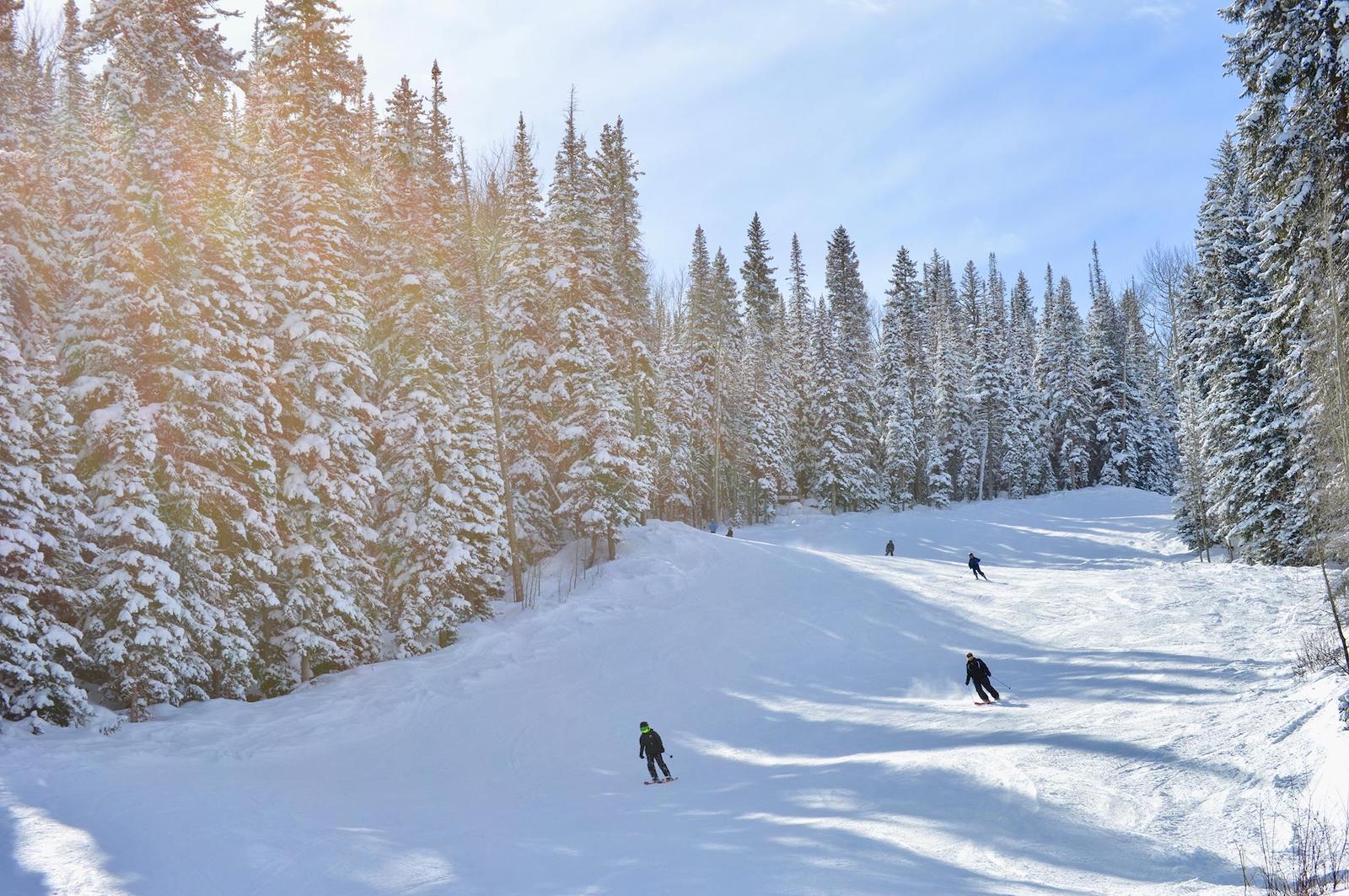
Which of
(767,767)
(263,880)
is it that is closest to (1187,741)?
(767,767)

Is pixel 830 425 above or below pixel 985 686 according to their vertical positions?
above

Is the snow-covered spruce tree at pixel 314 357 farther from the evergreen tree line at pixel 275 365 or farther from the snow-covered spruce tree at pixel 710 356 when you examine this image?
the snow-covered spruce tree at pixel 710 356

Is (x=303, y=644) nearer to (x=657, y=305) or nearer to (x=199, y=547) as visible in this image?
(x=199, y=547)

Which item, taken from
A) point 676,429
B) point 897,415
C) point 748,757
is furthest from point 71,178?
point 897,415

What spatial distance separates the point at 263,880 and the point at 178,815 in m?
2.80

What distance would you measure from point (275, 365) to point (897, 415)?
47.2m

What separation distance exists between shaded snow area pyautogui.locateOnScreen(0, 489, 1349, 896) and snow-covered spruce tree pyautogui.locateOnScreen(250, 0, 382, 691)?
6.41ft

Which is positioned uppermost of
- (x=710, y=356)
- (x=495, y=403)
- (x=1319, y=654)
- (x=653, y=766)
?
(x=710, y=356)

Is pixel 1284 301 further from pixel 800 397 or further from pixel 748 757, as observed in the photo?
pixel 800 397

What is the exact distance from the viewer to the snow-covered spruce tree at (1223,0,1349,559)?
14164 millimetres

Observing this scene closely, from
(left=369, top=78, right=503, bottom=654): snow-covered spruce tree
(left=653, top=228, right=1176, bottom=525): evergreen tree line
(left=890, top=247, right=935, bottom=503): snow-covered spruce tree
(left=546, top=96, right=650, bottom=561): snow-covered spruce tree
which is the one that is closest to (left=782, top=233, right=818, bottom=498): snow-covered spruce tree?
(left=653, top=228, right=1176, bottom=525): evergreen tree line

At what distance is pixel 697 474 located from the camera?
49.4 m

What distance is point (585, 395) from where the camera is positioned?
30500 mm

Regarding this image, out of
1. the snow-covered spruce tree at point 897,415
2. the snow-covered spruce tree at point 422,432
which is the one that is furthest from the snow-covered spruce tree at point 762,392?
the snow-covered spruce tree at point 422,432
